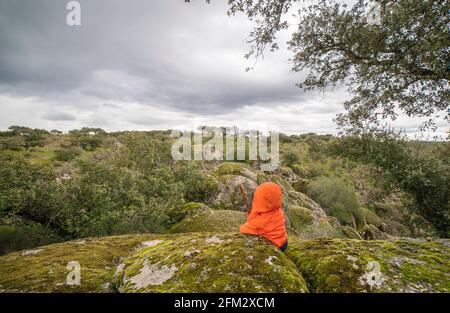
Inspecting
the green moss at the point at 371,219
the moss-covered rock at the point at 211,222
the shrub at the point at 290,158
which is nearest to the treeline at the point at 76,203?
the moss-covered rock at the point at 211,222

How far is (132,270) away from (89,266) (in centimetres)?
124

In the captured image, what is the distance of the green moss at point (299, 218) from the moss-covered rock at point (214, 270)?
41.8ft

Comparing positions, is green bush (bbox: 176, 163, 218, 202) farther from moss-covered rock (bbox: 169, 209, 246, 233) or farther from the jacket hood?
the jacket hood

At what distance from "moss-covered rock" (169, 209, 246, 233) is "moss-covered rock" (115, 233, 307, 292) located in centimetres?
612

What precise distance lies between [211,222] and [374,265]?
786 cm

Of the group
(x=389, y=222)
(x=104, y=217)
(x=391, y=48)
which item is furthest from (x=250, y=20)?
(x=389, y=222)

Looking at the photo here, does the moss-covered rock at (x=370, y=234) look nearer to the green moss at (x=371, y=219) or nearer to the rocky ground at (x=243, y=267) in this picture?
the green moss at (x=371, y=219)

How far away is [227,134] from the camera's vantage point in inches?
1468

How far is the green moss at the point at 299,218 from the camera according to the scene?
Answer: 15726mm

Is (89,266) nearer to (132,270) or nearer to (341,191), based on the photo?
(132,270)

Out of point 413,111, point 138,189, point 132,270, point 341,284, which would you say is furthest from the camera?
point 138,189

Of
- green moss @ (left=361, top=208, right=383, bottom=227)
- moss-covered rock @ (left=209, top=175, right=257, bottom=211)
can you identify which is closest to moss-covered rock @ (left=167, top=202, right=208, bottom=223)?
moss-covered rock @ (left=209, top=175, right=257, bottom=211)

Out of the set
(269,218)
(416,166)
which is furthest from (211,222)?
(416,166)

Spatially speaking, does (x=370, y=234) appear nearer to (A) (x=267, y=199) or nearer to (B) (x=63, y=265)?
(A) (x=267, y=199)
